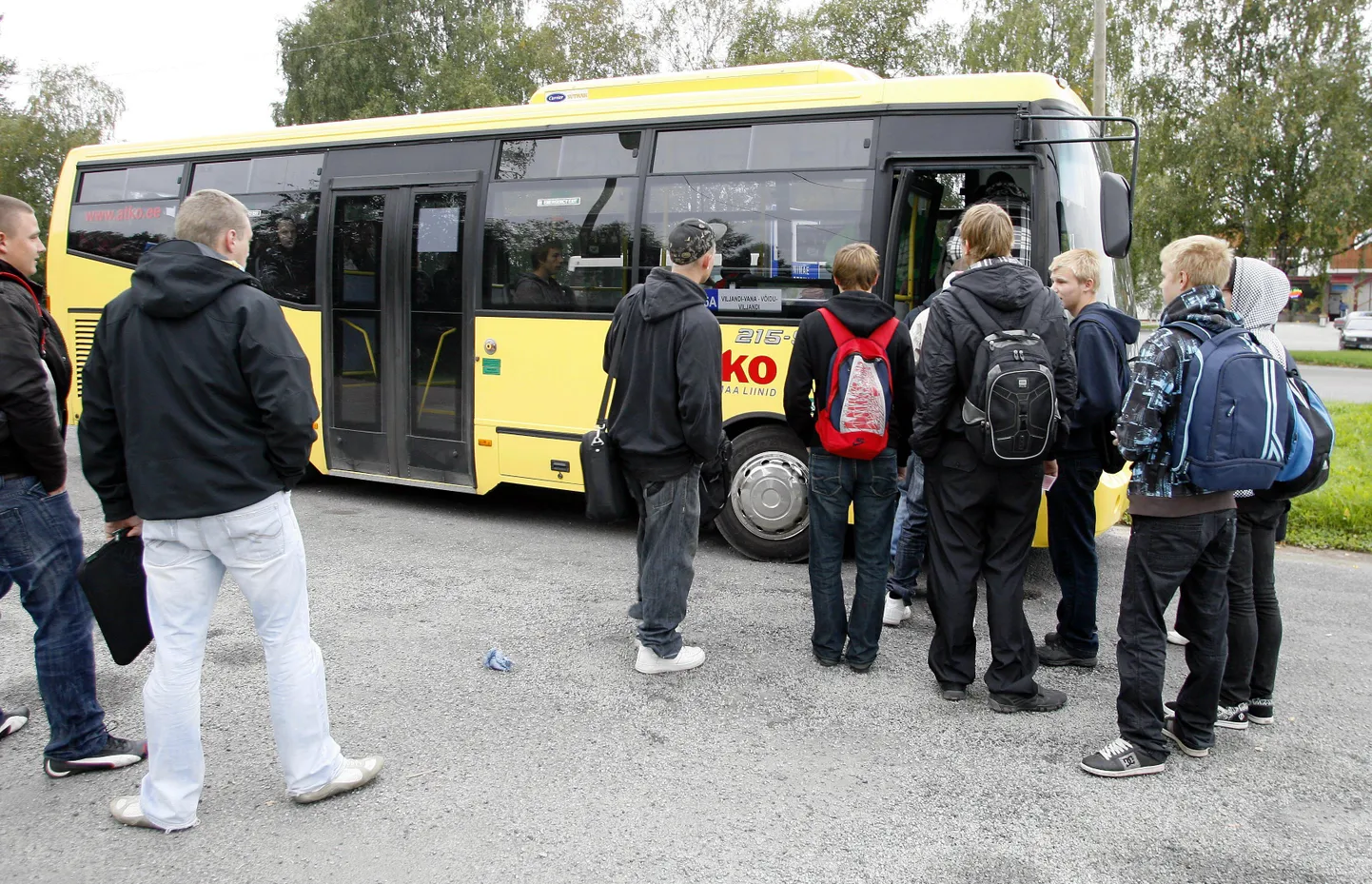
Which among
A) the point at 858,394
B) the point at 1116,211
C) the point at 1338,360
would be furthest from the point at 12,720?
the point at 1338,360

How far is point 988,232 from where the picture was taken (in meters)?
3.96

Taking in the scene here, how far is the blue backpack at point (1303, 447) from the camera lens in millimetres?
3584

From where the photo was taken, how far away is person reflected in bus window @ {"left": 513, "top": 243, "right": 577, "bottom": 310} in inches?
271

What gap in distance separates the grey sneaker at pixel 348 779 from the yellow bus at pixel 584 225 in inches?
94.8

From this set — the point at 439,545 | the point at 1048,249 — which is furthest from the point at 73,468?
the point at 1048,249

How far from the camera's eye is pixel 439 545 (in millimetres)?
6652

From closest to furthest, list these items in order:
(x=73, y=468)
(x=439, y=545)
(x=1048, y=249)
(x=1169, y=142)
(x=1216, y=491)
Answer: (x=1216, y=491) → (x=1048, y=249) → (x=439, y=545) → (x=73, y=468) → (x=1169, y=142)

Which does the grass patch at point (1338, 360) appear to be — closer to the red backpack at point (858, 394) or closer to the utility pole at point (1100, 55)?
the utility pole at point (1100, 55)

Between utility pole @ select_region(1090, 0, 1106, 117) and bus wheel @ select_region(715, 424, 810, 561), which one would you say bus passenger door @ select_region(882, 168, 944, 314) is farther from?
utility pole @ select_region(1090, 0, 1106, 117)

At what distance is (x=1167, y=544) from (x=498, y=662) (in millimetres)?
2811

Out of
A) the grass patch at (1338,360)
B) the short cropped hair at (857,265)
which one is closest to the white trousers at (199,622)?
the short cropped hair at (857,265)

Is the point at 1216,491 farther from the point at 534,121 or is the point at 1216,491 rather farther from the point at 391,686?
the point at 534,121

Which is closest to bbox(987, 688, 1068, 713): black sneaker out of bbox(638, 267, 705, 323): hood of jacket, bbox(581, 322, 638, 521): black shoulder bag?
bbox(581, 322, 638, 521): black shoulder bag

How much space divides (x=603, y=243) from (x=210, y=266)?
403 centimetres
